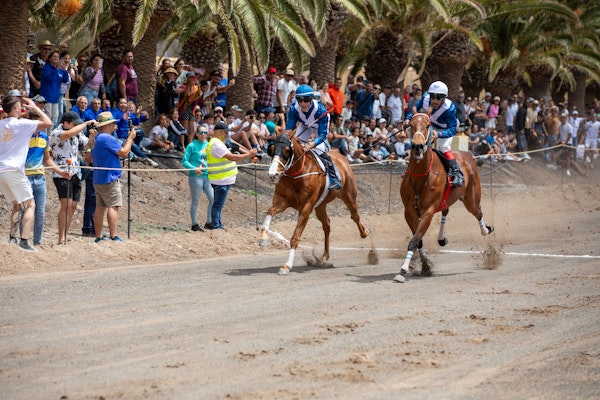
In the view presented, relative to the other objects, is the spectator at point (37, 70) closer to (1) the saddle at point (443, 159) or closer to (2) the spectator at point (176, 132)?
(2) the spectator at point (176, 132)

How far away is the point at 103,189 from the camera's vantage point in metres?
16.0

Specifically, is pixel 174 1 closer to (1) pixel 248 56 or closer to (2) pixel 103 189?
(1) pixel 248 56

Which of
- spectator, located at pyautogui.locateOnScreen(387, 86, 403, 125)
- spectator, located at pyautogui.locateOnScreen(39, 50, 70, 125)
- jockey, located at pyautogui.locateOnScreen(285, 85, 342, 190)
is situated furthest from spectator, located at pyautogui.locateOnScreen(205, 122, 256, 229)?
spectator, located at pyautogui.locateOnScreen(387, 86, 403, 125)

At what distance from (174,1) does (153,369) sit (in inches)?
649

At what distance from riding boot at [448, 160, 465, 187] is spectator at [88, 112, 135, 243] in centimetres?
526

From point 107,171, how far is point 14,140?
2.46 m

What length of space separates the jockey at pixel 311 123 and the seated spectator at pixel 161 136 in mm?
7433

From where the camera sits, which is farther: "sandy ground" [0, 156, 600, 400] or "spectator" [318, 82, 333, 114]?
"spectator" [318, 82, 333, 114]

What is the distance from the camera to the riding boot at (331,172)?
51.5 ft

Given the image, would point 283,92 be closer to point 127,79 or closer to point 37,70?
point 127,79

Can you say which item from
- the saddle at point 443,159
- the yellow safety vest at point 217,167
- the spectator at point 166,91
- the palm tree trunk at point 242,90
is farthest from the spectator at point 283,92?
the saddle at point 443,159

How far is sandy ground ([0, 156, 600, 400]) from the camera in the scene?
8.02 m

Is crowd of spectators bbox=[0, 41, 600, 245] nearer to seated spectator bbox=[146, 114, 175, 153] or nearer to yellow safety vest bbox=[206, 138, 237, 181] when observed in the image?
seated spectator bbox=[146, 114, 175, 153]

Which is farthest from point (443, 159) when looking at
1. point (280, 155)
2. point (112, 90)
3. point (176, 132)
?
point (112, 90)
